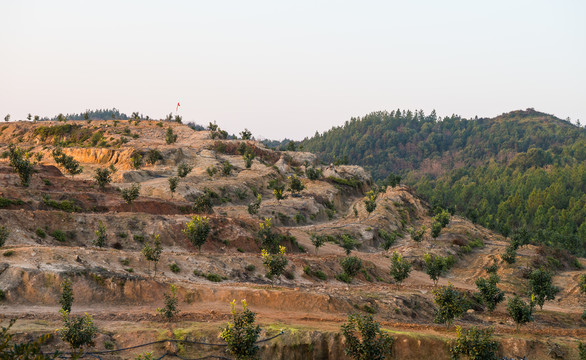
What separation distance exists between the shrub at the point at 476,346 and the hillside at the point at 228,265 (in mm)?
3372

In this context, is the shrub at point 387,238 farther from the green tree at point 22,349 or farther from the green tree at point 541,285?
the green tree at point 22,349

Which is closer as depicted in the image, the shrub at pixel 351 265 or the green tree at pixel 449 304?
the green tree at pixel 449 304

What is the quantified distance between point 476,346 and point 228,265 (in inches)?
1007

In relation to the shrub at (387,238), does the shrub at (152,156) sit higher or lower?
higher

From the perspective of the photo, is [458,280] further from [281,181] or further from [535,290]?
[281,181]

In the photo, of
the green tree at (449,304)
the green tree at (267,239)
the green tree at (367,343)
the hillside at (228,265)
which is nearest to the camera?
the green tree at (367,343)

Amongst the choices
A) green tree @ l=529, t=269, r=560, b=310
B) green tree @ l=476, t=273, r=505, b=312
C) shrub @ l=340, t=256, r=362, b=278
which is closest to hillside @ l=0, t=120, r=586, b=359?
green tree @ l=476, t=273, r=505, b=312

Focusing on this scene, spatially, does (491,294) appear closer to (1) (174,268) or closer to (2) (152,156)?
(1) (174,268)

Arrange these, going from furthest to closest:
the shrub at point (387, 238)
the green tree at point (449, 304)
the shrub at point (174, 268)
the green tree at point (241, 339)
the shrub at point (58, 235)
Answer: the shrub at point (387, 238) → the shrub at point (58, 235) → the shrub at point (174, 268) → the green tree at point (449, 304) → the green tree at point (241, 339)

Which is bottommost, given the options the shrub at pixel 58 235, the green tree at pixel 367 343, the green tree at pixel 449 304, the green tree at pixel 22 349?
the green tree at pixel 367 343

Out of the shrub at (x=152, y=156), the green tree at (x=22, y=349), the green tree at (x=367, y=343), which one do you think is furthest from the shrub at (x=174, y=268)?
the shrub at (x=152, y=156)

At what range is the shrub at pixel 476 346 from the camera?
2306cm

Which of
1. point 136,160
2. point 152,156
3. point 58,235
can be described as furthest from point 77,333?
point 152,156

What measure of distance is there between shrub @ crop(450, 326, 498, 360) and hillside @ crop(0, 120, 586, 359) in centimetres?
337
